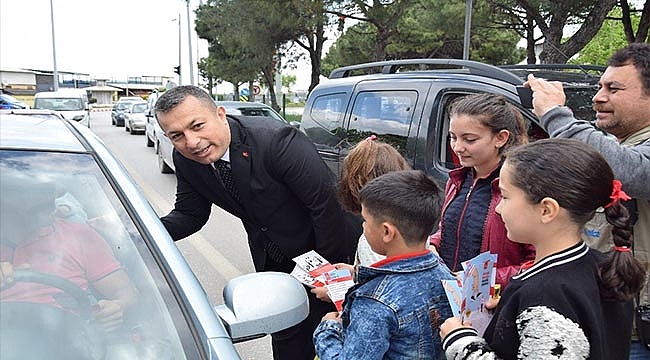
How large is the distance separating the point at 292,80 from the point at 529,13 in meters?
87.6

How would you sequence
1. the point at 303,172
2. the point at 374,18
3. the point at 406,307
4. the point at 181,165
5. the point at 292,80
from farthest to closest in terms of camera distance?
1. the point at 292,80
2. the point at 374,18
3. the point at 181,165
4. the point at 303,172
5. the point at 406,307

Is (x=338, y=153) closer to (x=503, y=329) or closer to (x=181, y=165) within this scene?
(x=181, y=165)

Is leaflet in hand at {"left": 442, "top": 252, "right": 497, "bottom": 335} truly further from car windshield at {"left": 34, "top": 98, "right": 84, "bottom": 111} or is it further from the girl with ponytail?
car windshield at {"left": 34, "top": 98, "right": 84, "bottom": 111}

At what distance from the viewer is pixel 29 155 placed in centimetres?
187

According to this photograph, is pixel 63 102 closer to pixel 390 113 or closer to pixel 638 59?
pixel 390 113

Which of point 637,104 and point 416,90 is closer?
point 637,104

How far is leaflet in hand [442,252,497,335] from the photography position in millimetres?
1570

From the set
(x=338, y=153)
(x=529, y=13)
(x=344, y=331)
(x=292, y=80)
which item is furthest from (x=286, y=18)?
(x=292, y=80)

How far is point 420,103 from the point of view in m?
3.95

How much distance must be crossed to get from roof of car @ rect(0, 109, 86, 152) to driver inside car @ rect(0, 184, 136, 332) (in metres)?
0.22

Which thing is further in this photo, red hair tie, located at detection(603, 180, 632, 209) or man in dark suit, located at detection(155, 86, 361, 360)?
man in dark suit, located at detection(155, 86, 361, 360)

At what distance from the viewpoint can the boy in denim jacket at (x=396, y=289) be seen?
1604 mm

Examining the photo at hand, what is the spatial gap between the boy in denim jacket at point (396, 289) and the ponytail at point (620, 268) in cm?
47

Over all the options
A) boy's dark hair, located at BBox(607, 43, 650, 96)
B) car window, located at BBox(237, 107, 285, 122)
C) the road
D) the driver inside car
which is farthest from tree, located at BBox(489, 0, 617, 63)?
the driver inside car
